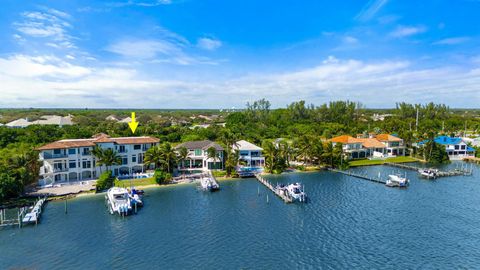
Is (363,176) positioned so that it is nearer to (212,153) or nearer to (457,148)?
(212,153)

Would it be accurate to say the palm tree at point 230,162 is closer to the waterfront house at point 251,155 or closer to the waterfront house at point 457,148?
the waterfront house at point 251,155

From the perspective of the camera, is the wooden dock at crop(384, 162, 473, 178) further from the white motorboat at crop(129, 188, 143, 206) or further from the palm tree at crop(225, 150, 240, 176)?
the white motorboat at crop(129, 188, 143, 206)

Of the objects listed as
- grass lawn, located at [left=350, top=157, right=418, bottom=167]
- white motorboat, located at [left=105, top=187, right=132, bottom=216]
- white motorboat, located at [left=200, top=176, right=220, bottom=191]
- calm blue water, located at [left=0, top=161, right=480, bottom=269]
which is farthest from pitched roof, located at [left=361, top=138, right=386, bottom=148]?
white motorboat, located at [left=105, top=187, right=132, bottom=216]

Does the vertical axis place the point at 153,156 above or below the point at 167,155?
below

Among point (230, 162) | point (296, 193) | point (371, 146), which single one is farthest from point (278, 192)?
point (371, 146)

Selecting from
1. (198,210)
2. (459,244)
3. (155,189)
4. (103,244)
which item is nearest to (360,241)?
(459,244)

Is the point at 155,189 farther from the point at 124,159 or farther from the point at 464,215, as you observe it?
the point at 464,215
